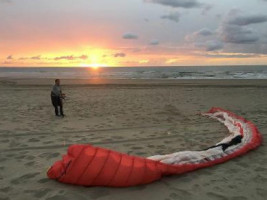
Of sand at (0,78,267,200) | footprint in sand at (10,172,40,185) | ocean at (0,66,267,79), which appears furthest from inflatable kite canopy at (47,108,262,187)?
ocean at (0,66,267,79)

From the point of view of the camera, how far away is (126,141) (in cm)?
736

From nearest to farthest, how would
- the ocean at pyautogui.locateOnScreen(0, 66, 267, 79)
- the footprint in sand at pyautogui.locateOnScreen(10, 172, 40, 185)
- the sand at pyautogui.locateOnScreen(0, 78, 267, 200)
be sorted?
the sand at pyautogui.locateOnScreen(0, 78, 267, 200) → the footprint in sand at pyautogui.locateOnScreen(10, 172, 40, 185) → the ocean at pyautogui.locateOnScreen(0, 66, 267, 79)

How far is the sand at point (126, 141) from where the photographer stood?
14.3 feet

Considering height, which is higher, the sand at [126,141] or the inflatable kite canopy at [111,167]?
the inflatable kite canopy at [111,167]

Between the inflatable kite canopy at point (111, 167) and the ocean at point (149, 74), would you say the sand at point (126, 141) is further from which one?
the ocean at point (149, 74)

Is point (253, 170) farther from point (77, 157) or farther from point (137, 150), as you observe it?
point (77, 157)

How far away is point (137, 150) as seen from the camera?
21.6 feet

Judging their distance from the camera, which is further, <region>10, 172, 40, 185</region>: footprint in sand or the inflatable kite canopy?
<region>10, 172, 40, 185</region>: footprint in sand

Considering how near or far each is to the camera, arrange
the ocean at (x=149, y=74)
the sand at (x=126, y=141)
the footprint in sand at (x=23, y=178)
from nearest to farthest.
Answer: the sand at (x=126, y=141), the footprint in sand at (x=23, y=178), the ocean at (x=149, y=74)

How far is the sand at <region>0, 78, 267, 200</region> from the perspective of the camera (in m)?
4.37

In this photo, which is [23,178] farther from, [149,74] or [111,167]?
[149,74]

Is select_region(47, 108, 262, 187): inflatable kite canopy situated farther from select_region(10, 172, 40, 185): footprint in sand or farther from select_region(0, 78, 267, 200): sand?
select_region(10, 172, 40, 185): footprint in sand

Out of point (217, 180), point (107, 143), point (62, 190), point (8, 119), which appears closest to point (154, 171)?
point (217, 180)

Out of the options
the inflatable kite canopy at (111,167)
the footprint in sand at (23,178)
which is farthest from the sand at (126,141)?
the inflatable kite canopy at (111,167)
